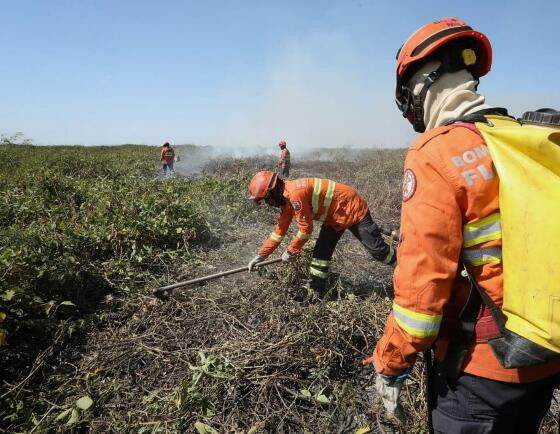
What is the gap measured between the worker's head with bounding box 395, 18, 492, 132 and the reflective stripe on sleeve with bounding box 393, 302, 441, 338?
0.85 m

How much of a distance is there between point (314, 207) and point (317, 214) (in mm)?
112

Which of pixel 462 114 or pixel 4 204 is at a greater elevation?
pixel 462 114

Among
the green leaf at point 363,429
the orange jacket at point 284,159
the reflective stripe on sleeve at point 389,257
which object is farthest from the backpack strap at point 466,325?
the orange jacket at point 284,159

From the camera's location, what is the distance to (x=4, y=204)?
542 centimetres

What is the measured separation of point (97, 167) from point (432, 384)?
12741mm

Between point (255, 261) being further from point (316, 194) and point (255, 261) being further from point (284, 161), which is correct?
point (284, 161)

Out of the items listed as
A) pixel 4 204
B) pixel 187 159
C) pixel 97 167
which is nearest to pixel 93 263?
pixel 4 204

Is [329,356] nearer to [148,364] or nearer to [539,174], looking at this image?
[148,364]

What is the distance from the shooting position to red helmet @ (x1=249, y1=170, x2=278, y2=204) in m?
3.87

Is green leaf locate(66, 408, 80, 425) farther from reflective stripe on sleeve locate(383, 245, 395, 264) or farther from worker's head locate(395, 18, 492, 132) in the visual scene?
reflective stripe on sleeve locate(383, 245, 395, 264)

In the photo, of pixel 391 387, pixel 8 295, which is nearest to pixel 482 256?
pixel 391 387

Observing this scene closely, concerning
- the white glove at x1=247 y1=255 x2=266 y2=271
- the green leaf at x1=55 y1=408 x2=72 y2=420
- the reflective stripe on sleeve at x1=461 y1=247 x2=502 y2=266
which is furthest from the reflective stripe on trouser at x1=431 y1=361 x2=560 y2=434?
the white glove at x1=247 y1=255 x2=266 y2=271

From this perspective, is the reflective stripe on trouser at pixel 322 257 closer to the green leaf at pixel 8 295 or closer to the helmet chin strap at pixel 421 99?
the helmet chin strap at pixel 421 99

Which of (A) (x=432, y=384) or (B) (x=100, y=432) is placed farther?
(B) (x=100, y=432)
